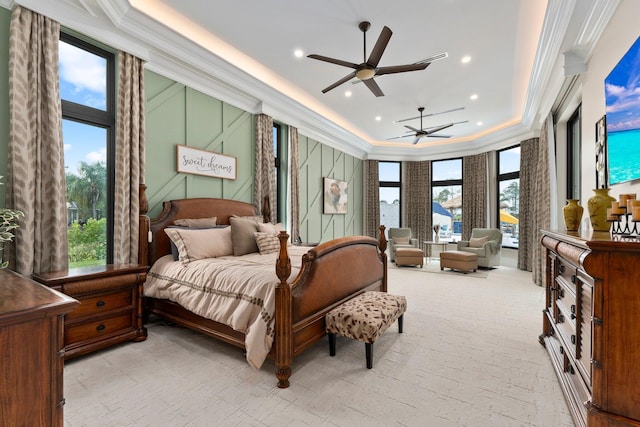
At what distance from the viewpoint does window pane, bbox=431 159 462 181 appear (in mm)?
8570

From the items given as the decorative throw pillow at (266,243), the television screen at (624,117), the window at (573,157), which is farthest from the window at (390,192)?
the television screen at (624,117)

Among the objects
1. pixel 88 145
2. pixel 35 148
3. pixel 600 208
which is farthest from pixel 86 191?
pixel 600 208

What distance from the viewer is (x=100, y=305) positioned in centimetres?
261

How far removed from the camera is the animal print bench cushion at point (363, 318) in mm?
2357

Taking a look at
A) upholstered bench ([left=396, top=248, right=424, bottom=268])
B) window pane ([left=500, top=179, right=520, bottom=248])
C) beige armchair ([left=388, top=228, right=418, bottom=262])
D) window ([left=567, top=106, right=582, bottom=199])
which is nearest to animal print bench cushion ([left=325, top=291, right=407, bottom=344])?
window ([left=567, top=106, right=582, bottom=199])

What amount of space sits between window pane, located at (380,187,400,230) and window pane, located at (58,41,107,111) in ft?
24.1

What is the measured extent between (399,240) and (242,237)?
524 centimetres

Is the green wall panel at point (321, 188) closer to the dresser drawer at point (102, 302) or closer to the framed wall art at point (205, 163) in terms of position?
the framed wall art at point (205, 163)

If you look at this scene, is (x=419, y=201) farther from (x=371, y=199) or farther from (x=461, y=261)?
(x=461, y=261)

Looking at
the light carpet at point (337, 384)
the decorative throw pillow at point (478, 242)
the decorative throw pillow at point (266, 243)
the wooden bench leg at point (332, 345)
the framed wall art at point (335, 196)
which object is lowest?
the light carpet at point (337, 384)

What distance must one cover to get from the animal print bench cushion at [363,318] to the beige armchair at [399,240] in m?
5.02

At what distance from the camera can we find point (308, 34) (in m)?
3.52

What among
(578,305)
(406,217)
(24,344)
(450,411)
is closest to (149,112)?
(24,344)

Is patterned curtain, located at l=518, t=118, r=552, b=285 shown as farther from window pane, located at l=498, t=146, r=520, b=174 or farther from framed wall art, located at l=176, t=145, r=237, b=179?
framed wall art, located at l=176, t=145, r=237, b=179
